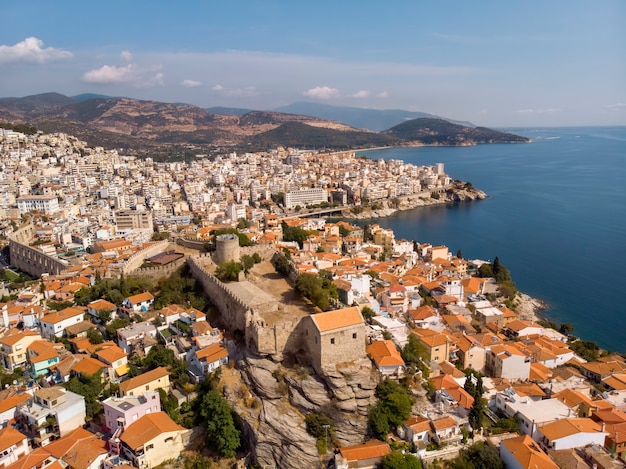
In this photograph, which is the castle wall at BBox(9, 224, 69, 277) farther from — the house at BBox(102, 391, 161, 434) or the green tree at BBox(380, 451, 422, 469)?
the green tree at BBox(380, 451, 422, 469)

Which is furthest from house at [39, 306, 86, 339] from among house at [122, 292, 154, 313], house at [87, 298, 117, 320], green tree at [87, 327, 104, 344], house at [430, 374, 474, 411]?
house at [430, 374, 474, 411]

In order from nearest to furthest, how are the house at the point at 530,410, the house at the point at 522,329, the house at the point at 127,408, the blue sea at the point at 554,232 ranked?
1. the house at the point at 127,408
2. the house at the point at 530,410
3. the house at the point at 522,329
4. the blue sea at the point at 554,232

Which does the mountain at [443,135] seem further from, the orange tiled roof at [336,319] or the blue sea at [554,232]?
the orange tiled roof at [336,319]

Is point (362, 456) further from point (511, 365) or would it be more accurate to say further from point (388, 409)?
point (511, 365)

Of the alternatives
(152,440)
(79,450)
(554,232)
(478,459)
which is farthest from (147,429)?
(554,232)

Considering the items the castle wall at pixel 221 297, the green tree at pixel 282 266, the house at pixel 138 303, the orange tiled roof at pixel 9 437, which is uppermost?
the green tree at pixel 282 266

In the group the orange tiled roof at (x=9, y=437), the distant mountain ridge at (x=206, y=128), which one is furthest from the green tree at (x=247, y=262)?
the distant mountain ridge at (x=206, y=128)
